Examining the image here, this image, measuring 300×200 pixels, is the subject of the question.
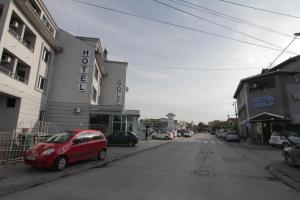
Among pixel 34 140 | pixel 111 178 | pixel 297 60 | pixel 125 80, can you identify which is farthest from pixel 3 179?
pixel 297 60

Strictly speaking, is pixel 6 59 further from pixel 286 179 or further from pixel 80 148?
pixel 286 179

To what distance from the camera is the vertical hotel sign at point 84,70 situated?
2339 centimetres

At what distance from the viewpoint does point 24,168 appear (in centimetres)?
916

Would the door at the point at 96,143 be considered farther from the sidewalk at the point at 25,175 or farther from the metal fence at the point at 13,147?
the metal fence at the point at 13,147

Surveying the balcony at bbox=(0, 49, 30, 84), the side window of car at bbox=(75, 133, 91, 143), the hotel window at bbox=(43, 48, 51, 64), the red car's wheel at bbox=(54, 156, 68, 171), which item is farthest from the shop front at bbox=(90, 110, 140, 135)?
the red car's wheel at bbox=(54, 156, 68, 171)

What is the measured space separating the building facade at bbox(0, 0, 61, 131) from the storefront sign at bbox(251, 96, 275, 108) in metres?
29.1

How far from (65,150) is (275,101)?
101 ft

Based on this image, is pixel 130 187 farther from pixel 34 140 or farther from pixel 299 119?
pixel 299 119

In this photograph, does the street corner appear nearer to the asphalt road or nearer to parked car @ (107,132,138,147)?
the asphalt road

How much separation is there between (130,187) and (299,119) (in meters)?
31.1

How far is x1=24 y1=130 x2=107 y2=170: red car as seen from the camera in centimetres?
875

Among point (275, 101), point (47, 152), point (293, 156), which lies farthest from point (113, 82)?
point (293, 156)

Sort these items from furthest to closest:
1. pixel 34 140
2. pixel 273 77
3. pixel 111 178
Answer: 1. pixel 273 77
2. pixel 34 140
3. pixel 111 178

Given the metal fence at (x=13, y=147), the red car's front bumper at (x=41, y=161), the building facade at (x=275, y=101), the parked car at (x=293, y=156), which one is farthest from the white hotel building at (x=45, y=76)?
the building facade at (x=275, y=101)
